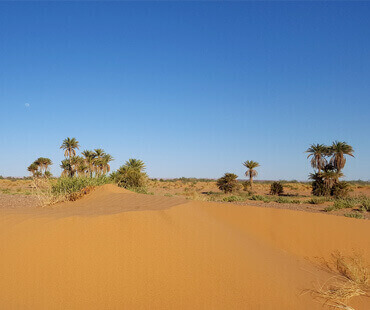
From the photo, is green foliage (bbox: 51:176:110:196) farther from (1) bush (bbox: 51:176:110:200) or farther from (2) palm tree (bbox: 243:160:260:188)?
(2) palm tree (bbox: 243:160:260:188)

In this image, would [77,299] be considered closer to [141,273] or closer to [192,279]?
[141,273]

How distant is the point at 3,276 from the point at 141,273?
191 centimetres

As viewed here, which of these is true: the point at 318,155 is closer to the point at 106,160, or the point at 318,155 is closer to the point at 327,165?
the point at 327,165

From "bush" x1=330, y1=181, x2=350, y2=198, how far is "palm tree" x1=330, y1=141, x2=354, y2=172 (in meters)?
3.77

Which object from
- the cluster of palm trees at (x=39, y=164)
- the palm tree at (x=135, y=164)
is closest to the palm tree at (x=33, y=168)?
the cluster of palm trees at (x=39, y=164)

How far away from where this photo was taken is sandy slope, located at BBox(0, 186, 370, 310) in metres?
3.51

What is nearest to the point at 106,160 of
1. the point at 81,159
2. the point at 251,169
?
the point at 81,159

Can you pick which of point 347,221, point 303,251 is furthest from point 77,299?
point 347,221

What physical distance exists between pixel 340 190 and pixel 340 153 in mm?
6338

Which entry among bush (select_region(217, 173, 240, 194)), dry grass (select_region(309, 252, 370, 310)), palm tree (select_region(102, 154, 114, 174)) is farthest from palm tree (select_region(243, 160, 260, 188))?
dry grass (select_region(309, 252, 370, 310))

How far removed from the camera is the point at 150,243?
450cm

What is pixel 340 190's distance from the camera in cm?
2927

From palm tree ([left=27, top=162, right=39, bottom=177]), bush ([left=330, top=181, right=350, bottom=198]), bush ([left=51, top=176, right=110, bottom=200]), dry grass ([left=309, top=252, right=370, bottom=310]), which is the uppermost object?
palm tree ([left=27, top=162, right=39, bottom=177])

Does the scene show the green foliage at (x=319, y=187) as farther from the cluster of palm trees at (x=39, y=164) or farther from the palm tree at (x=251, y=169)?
the cluster of palm trees at (x=39, y=164)
